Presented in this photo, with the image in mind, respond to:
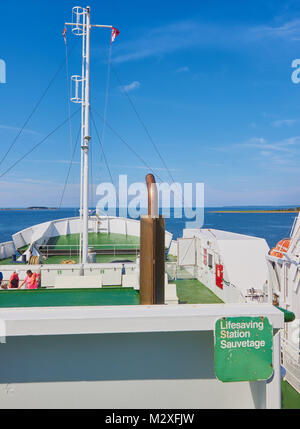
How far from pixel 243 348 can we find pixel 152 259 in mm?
1677

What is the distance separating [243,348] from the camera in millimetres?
3393

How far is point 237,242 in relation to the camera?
11.8 metres

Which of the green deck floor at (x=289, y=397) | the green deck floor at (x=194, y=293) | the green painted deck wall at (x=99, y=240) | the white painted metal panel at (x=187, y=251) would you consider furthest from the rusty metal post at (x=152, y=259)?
the green painted deck wall at (x=99, y=240)

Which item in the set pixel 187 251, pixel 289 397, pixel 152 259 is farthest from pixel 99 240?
pixel 152 259

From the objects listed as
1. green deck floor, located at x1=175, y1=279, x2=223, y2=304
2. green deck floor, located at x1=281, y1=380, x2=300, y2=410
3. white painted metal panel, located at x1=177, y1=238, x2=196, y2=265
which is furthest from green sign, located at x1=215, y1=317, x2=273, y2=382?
white painted metal panel, located at x1=177, y1=238, x2=196, y2=265

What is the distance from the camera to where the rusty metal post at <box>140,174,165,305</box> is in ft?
14.1

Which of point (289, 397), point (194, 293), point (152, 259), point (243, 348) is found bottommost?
point (289, 397)

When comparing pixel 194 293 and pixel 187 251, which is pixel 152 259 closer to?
pixel 194 293

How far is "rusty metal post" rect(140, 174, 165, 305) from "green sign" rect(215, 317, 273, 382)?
45.0 inches

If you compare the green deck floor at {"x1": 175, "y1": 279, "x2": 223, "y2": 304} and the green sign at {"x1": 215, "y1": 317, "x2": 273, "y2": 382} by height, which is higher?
the green sign at {"x1": 215, "y1": 317, "x2": 273, "y2": 382}

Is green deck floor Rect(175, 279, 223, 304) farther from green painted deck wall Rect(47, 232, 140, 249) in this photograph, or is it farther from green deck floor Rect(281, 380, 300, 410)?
green painted deck wall Rect(47, 232, 140, 249)

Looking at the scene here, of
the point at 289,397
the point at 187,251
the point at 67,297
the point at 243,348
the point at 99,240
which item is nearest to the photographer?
the point at 243,348
